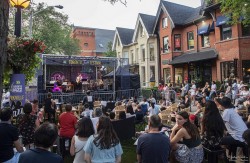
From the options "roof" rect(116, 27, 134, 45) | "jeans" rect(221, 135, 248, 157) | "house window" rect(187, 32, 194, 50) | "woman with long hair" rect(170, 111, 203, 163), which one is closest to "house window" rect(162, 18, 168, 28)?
"house window" rect(187, 32, 194, 50)

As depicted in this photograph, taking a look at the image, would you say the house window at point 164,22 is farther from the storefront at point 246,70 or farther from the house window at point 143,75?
the storefront at point 246,70

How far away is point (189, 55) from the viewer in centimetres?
2733

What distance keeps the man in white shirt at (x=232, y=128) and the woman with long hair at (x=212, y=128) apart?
13cm

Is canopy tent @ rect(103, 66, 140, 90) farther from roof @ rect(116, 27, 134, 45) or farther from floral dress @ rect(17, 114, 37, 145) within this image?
roof @ rect(116, 27, 134, 45)

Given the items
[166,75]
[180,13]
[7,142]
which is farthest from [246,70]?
[7,142]

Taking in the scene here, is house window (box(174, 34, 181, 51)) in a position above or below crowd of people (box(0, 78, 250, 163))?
above

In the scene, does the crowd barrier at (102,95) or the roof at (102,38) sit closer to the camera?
the crowd barrier at (102,95)

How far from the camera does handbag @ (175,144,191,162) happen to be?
445cm

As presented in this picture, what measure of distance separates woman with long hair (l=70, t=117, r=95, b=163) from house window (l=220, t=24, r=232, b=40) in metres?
20.4

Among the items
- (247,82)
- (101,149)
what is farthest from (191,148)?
(247,82)

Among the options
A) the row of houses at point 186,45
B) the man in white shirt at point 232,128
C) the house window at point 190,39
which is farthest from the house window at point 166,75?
the man in white shirt at point 232,128

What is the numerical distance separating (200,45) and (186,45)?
→ 90.0 inches

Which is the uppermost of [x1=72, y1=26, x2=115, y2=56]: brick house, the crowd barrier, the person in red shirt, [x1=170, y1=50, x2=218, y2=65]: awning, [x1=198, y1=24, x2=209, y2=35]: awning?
[x1=72, y1=26, x2=115, y2=56]: brick house

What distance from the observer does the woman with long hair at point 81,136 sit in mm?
4116
